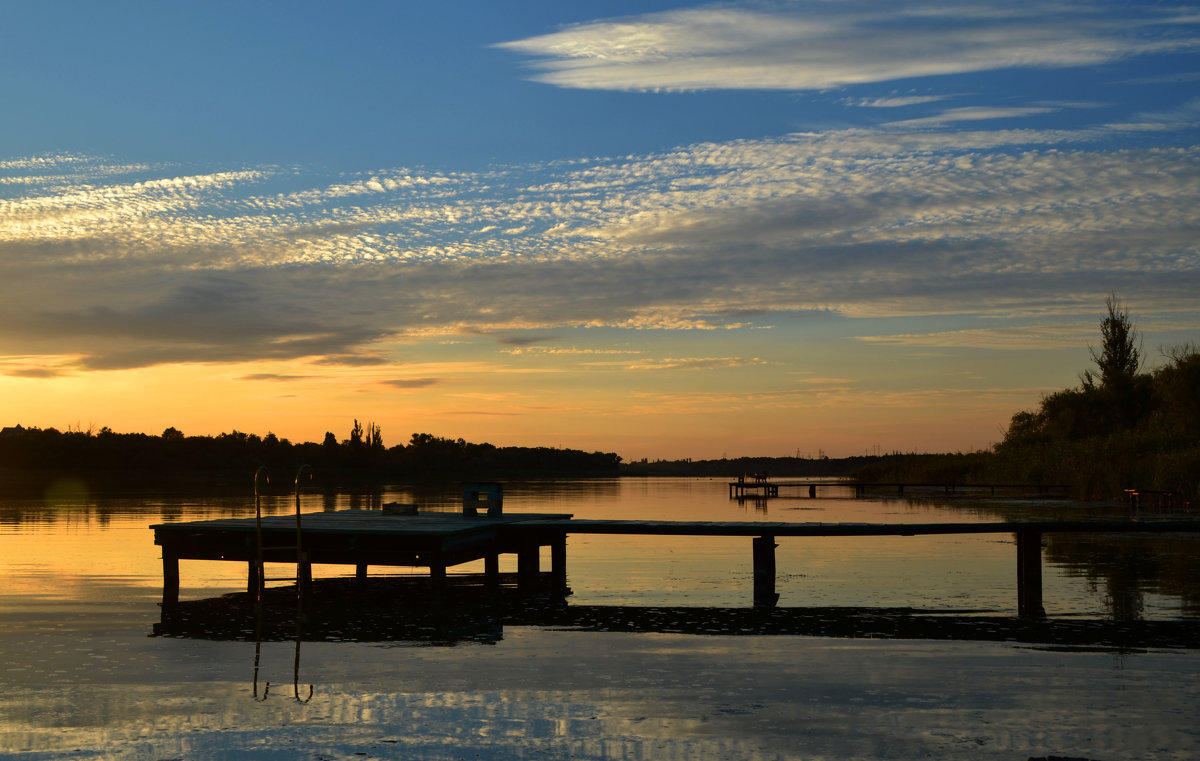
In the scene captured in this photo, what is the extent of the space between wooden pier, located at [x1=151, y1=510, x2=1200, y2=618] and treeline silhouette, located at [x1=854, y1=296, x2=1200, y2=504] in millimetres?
30564

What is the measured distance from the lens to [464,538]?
79.0ft

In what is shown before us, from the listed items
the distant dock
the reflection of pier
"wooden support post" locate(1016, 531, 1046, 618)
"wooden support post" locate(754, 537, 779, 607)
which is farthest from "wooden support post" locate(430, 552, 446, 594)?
the reflection of pier

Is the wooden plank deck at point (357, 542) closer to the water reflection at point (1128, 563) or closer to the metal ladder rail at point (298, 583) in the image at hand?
the metal ladder rail at point (298, 583)

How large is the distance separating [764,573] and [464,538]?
6.55 metres

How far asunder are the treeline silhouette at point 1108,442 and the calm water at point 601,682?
36.0m

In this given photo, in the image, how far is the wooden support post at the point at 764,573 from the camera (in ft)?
77.3

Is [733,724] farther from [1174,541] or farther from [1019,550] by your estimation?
[1174,541]

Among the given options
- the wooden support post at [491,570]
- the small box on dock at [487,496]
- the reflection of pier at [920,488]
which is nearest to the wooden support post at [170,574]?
the small box on dock at [487,496]

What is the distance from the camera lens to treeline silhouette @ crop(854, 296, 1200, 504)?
60219mm

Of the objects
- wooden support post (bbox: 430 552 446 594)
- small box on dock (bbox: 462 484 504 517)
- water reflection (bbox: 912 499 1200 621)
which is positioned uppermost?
small box on dock (bbox: 462 484 504 517)

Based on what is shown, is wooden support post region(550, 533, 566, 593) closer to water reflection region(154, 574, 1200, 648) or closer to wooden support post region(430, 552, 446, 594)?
water reflection region(154, 574, 1200, 648)

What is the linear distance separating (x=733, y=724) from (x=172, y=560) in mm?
16423

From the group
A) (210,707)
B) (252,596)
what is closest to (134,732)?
(210,707)

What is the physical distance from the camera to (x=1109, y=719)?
12305 mm
